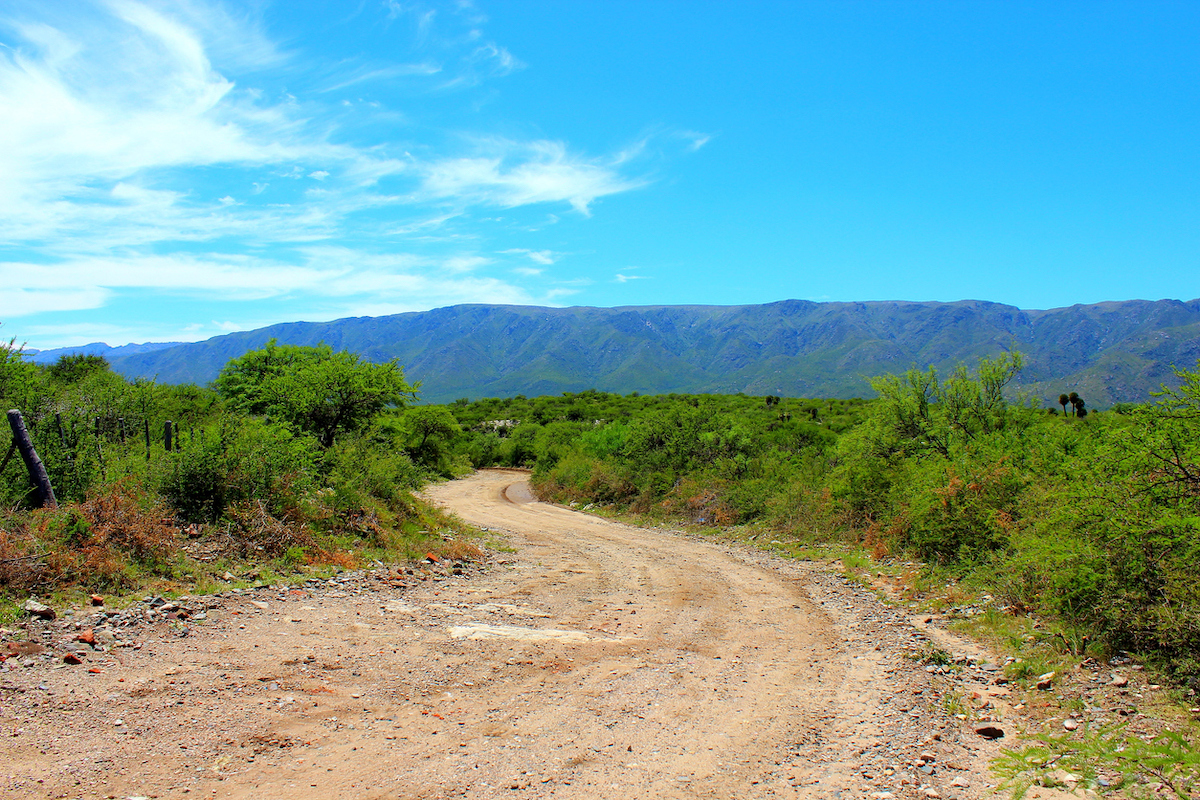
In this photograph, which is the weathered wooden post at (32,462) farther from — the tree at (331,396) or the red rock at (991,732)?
the red rock at (991,732)

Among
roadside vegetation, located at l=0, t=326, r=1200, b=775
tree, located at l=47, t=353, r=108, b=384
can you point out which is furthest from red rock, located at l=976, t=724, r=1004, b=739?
tree, located at l=47, t=353, r=108, b=384

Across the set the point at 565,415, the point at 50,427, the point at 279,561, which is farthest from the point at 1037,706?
the point at 565,415

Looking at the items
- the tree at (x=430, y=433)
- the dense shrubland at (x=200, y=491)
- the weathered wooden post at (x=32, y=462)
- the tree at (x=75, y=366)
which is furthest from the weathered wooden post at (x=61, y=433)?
the tree at (x=430, y=433)

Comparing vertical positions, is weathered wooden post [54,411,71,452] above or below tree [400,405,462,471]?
above

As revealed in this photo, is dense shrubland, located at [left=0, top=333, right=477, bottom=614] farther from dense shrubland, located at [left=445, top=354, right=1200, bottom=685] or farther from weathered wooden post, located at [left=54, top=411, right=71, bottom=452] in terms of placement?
dense shrubland, located at [left=445, top=354, right=1200, bottom=685]

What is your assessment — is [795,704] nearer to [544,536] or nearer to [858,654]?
[858,654]

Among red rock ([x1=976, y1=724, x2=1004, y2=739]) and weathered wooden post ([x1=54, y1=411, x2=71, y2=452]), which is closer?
red rock ([x1=976, y1=724, x2=1004, y2=739])

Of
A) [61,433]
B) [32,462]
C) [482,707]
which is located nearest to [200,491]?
[61,433]

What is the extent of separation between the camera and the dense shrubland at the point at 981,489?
6.37 m

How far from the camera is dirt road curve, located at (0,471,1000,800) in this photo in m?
4.45

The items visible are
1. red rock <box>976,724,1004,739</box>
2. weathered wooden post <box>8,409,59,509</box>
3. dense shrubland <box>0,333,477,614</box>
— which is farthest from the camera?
weathered wooden post <box>8,409,59,509</box>

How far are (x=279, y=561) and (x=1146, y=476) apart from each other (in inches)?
449

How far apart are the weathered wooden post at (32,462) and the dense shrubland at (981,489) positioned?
12.6 metres

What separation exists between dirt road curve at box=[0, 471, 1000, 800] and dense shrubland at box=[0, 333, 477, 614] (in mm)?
1425
